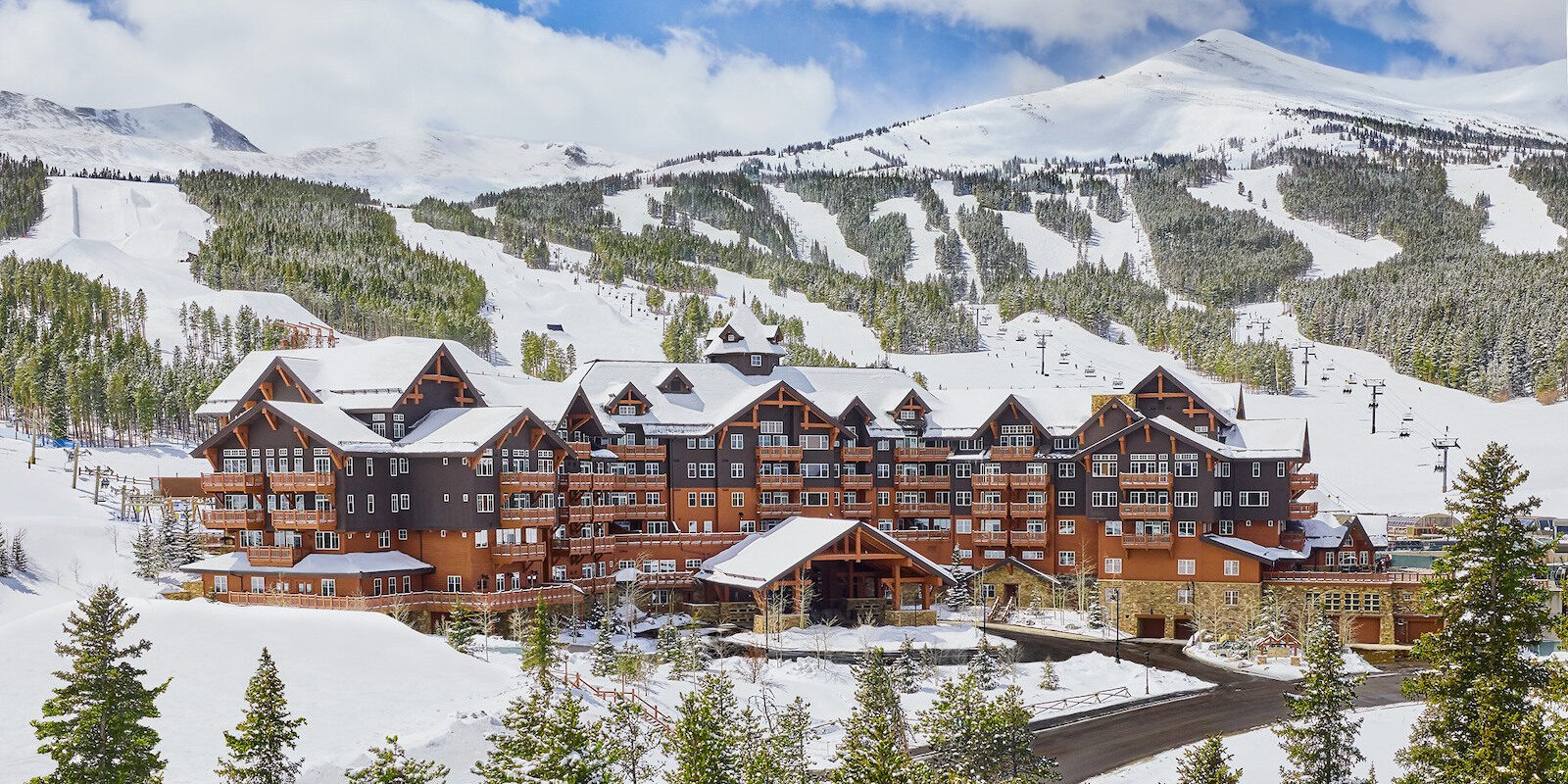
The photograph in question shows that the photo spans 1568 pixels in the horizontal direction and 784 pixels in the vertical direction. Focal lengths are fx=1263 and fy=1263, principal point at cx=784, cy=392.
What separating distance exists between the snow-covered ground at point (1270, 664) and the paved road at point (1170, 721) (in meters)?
0.98

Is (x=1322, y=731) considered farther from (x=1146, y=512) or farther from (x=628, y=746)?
(x=1146, y=512)

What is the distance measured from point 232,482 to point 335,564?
298 inches

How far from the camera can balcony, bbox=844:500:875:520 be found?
270 feet

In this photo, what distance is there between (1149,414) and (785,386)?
23.1m

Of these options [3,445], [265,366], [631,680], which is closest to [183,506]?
[3,445]

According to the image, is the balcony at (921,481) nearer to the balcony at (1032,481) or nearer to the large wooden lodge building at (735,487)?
the large wooden lodge building at (735,487)

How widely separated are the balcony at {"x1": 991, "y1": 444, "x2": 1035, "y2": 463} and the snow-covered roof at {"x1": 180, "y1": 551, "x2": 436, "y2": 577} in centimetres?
3571

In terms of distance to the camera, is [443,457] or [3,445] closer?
[443,457]

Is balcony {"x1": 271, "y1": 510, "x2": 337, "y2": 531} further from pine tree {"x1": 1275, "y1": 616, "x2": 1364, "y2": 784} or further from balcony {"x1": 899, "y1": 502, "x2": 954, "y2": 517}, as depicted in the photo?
pine tree {"x1": 1275, "y1": 616, "x2": 1364, "y2": 784}

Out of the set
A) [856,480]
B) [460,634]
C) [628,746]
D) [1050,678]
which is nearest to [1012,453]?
[856,480]

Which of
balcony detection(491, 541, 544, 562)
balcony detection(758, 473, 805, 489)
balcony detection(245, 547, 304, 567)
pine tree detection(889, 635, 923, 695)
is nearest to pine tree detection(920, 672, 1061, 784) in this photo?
pine tree detection(889, 635, 923, 695)

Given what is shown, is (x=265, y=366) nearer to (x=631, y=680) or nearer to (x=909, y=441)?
(x=631, y=680)

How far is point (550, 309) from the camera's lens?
639 ft

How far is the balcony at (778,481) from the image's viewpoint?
261 ft
